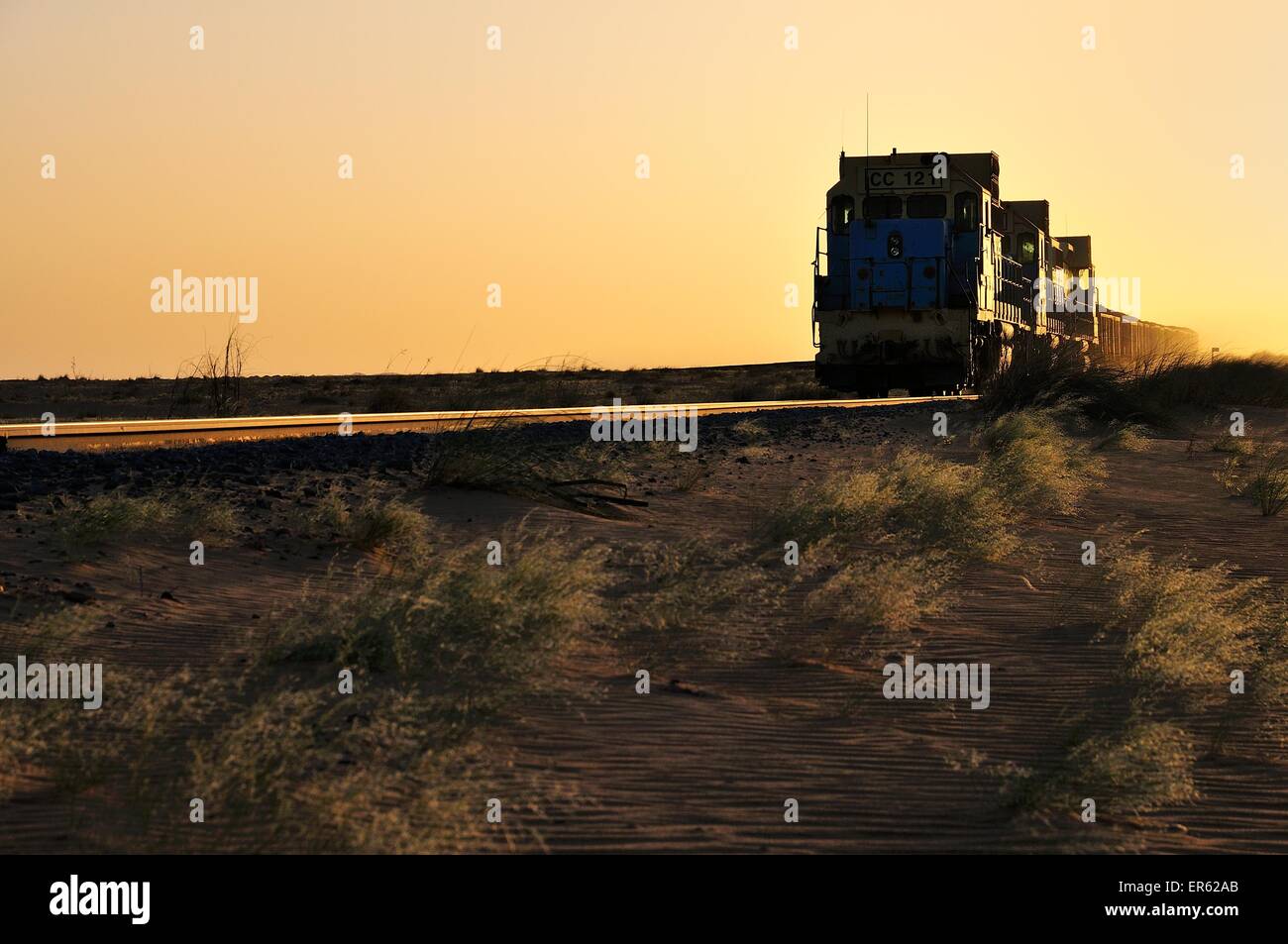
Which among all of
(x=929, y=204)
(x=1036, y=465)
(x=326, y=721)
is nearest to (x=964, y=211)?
(x=929, y=204)

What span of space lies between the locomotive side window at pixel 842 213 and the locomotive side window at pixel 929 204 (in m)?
1.30

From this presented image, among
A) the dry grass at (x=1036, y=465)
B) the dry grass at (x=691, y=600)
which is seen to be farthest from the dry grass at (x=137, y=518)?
the dry grass at (x=1036, y=465)

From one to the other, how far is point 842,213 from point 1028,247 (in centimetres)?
800

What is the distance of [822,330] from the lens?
31.1m

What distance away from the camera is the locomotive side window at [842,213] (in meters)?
30.5

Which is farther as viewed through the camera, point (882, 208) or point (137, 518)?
point (882, 208)

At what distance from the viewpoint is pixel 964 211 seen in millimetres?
30062

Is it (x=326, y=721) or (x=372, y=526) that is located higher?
(x=372, y=526)

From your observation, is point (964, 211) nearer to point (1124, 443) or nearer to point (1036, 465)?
point (1124, 443)

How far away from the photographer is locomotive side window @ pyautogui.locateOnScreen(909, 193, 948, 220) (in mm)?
29938

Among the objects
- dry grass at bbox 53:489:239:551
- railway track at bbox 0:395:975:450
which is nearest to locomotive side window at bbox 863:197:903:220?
railway track at bbox 0:395:975:450

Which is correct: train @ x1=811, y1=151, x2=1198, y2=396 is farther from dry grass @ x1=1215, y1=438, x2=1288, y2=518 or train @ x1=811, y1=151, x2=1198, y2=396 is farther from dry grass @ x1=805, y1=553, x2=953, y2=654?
dry grass @ x1=805, y1=553, x2=953, y2=654
